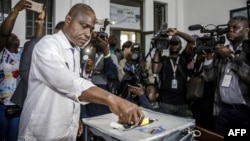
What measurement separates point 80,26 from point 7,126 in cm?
132

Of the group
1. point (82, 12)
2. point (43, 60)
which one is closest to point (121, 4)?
point (82, 12)

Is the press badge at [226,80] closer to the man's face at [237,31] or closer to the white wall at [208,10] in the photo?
the man's face at [237,31]

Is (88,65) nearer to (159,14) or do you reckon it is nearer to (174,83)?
(174,83)

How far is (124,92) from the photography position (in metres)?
2.33

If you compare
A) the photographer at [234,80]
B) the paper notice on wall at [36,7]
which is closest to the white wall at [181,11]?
the paper notice on wall at [36,7]

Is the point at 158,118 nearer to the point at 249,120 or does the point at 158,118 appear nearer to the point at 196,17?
the point at 249,120

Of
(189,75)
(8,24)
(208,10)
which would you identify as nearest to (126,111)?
(8,24)

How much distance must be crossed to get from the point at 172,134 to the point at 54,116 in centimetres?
59

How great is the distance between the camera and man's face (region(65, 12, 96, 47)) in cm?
116

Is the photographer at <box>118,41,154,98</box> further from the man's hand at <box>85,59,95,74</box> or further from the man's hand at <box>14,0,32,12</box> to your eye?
the man's hand at <box>14,0,32,12</box>

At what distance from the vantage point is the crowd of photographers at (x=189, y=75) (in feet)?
6.61

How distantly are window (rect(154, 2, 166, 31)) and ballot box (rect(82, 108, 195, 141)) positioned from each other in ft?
15.7

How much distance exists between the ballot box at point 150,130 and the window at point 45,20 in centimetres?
328

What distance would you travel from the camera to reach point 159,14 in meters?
5.73
